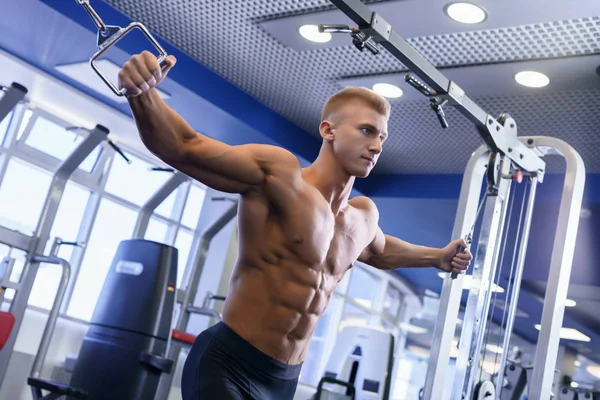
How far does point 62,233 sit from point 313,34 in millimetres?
4073

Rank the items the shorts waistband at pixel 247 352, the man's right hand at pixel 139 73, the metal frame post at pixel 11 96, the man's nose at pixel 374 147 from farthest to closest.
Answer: the metal frame post at pixel 11 96, the man's nose at pixel 374 147, the shorts waistband at pixel 247 352, the man's right hand at pixel 139 73

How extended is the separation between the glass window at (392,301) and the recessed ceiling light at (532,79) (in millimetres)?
7697

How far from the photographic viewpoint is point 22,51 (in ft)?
17.4

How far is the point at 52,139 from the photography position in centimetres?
745

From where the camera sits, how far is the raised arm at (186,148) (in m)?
1.63

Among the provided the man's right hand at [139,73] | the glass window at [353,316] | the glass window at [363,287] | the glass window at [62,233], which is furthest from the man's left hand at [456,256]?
the glass window at [363,287]

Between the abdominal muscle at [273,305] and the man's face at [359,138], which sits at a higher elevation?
the man's face at [359,138]

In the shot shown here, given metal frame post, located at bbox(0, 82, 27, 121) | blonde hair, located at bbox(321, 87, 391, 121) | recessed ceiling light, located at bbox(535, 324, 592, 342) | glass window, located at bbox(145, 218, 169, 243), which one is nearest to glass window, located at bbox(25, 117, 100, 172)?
glass window, located at bbox(145, 218, 169, 243)

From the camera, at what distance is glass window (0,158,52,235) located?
22.8 feet

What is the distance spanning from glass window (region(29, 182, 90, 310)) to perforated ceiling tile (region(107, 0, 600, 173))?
2.85 m

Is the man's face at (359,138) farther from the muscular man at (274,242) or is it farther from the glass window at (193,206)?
the glass window at (193,206)

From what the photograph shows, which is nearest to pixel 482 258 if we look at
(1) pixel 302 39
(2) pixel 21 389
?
(1) pixel 302 39

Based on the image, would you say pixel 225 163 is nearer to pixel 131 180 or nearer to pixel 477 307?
pixel 477 307

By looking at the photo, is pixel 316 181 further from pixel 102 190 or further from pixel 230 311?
pixel 102 190
